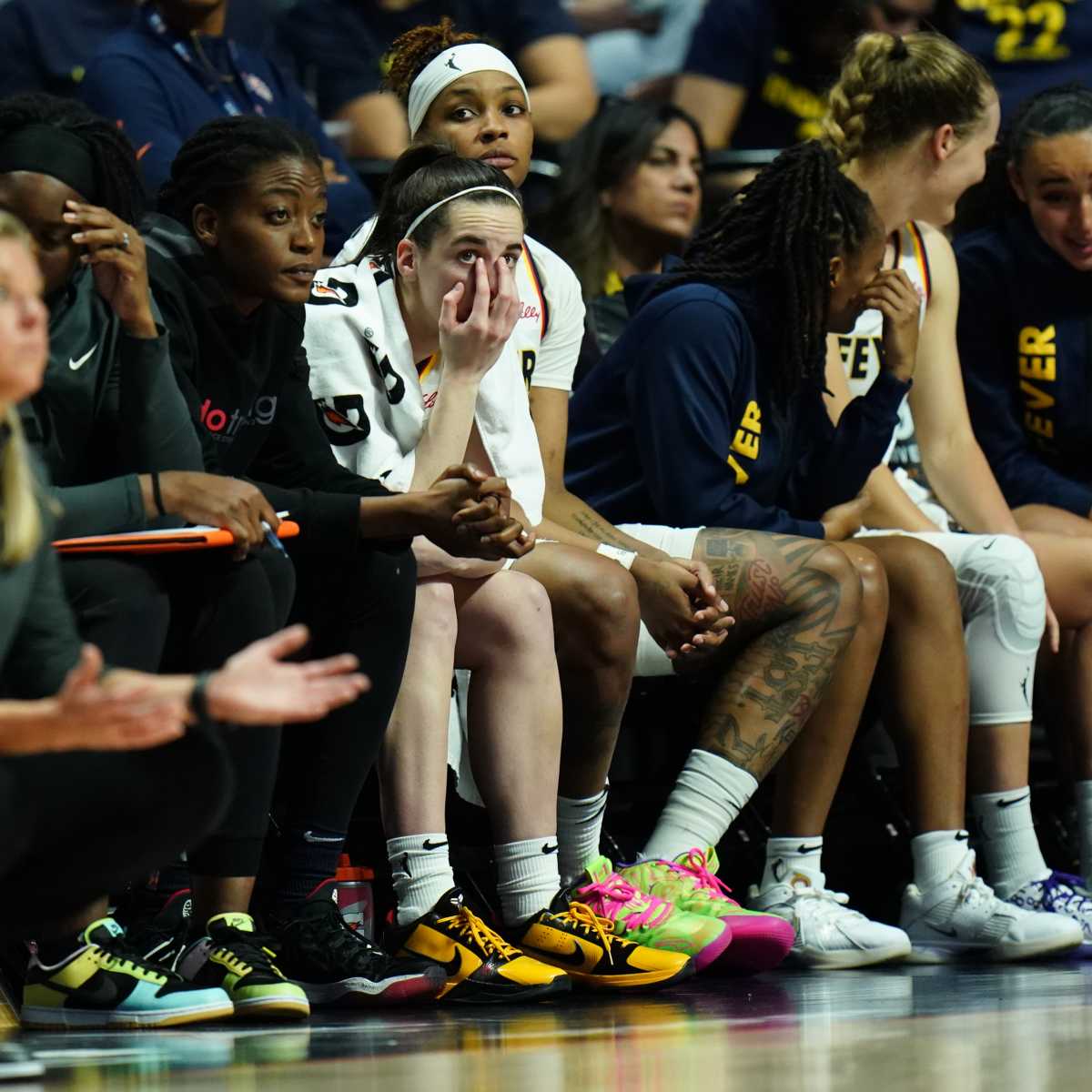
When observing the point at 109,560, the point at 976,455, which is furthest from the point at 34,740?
the point at 976,455

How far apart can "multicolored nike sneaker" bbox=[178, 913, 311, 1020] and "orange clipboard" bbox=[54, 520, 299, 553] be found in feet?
1.83

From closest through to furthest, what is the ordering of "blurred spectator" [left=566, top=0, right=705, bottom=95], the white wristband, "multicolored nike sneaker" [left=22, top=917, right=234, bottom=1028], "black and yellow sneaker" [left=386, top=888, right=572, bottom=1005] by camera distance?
"multicolored nike sneaker" [left=22, top=917, right=234, bottom=1028] < "black and yellow sneaker" [left=386, top=888, right=572, bottom=1005] < the white wristband < "blurred spectator" [left=566, top=0, right=705, bottom=95]

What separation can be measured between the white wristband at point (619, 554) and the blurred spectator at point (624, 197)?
4.78ft

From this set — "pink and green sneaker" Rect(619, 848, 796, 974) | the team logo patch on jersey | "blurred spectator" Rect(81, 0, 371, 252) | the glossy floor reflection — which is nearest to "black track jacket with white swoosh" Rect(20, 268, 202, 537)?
the team logo patch on jersey

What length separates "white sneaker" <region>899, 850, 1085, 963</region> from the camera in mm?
3771

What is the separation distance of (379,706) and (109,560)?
0.56m

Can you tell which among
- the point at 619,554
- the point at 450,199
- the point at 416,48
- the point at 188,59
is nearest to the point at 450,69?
the point at 416,48

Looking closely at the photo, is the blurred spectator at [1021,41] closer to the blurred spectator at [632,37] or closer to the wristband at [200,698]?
the blurred spectator at [632,37]

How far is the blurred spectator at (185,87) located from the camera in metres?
4.29

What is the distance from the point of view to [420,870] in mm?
3166

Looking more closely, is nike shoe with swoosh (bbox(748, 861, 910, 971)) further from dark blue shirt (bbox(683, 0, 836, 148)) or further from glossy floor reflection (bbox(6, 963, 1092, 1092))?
dark blue shirt (bbox(683, 0, 836, 148))

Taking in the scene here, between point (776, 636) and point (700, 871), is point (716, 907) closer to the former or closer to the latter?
point (700, 871)

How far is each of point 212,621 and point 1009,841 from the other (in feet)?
6.29

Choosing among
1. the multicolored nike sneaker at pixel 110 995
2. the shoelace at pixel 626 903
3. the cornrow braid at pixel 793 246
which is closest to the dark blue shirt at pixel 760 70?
the cornrow braid at pixel 793 246
